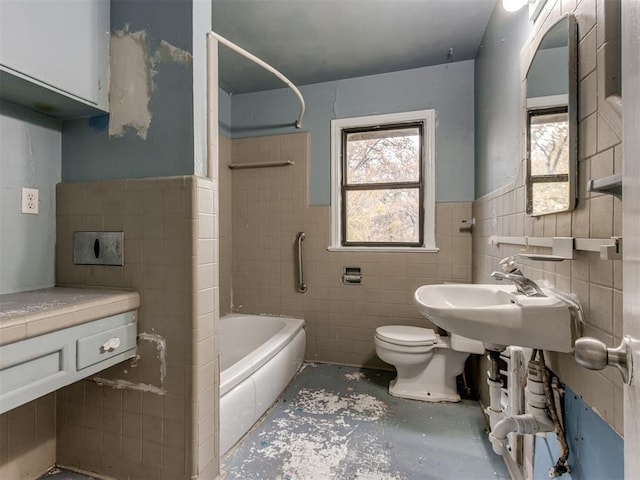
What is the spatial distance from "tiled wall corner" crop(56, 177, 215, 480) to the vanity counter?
0.07 meters

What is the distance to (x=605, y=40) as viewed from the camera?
749 millimetres

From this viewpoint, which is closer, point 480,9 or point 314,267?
point 480,9

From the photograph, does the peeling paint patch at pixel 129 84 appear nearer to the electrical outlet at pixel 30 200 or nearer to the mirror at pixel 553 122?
the electrical outlet at pixel 30 200

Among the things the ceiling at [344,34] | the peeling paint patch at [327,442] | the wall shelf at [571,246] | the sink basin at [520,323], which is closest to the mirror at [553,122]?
the wall shelf at [571,246]

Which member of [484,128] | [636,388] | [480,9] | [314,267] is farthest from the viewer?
[314,267]

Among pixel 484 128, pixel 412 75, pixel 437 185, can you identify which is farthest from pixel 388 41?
pixel 437 185

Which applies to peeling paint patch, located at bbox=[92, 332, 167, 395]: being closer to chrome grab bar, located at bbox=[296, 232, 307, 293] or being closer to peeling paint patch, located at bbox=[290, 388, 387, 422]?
peeling paint patch, located at bbox=[290, 388, 387, 422]

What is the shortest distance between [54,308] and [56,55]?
936 millimetres

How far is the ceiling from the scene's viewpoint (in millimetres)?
1797

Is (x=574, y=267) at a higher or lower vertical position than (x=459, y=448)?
higher

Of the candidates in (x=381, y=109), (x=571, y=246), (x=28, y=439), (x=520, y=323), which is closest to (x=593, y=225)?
(x=571, y=246)

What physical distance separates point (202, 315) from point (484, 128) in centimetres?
202

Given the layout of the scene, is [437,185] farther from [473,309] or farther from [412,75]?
[473,309]

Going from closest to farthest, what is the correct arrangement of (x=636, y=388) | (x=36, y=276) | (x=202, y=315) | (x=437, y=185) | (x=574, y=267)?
(x=636, y=388), (x=574, y=267), (x=202, y=315), (x=36, y=276), (x=437, y=185)
